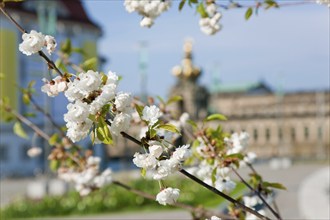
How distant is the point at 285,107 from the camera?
8175 cm

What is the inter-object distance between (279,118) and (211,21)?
7335 cm

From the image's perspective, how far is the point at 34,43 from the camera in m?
2.46

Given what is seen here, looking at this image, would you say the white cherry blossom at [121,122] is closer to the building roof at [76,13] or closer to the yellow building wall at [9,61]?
the yellow building wall at [9,61]

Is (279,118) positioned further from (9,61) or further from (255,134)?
(9,61)

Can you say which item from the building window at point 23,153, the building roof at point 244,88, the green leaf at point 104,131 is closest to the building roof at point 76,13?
the building window at point 23,153

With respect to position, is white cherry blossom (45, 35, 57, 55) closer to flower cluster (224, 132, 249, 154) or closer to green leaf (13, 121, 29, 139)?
flower cluster (224, 132, 249, 154)

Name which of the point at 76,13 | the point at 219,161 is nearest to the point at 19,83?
the point at 76,13

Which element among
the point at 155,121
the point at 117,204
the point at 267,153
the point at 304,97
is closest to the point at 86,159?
the point at 155,121

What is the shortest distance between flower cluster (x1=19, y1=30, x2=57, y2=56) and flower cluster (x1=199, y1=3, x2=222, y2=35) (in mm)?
1805

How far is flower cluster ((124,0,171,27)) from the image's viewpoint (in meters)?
3.66

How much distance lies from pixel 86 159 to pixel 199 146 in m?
1.54

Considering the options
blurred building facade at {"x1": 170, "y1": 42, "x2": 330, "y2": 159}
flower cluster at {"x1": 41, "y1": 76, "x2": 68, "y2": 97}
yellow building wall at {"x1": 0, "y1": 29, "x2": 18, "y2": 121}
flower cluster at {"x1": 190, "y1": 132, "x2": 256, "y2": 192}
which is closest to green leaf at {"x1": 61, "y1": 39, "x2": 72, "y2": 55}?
flower cluster at {"x1": 190, "y1": 132, "x2": 256, "y2": 192}

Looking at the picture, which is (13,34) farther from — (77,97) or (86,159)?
(77,97)

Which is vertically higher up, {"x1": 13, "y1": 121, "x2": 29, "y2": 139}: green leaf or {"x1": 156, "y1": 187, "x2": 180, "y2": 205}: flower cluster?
{"x1": 13, "y1": 121, "x2": 29, "y2": 139}: green leaf
